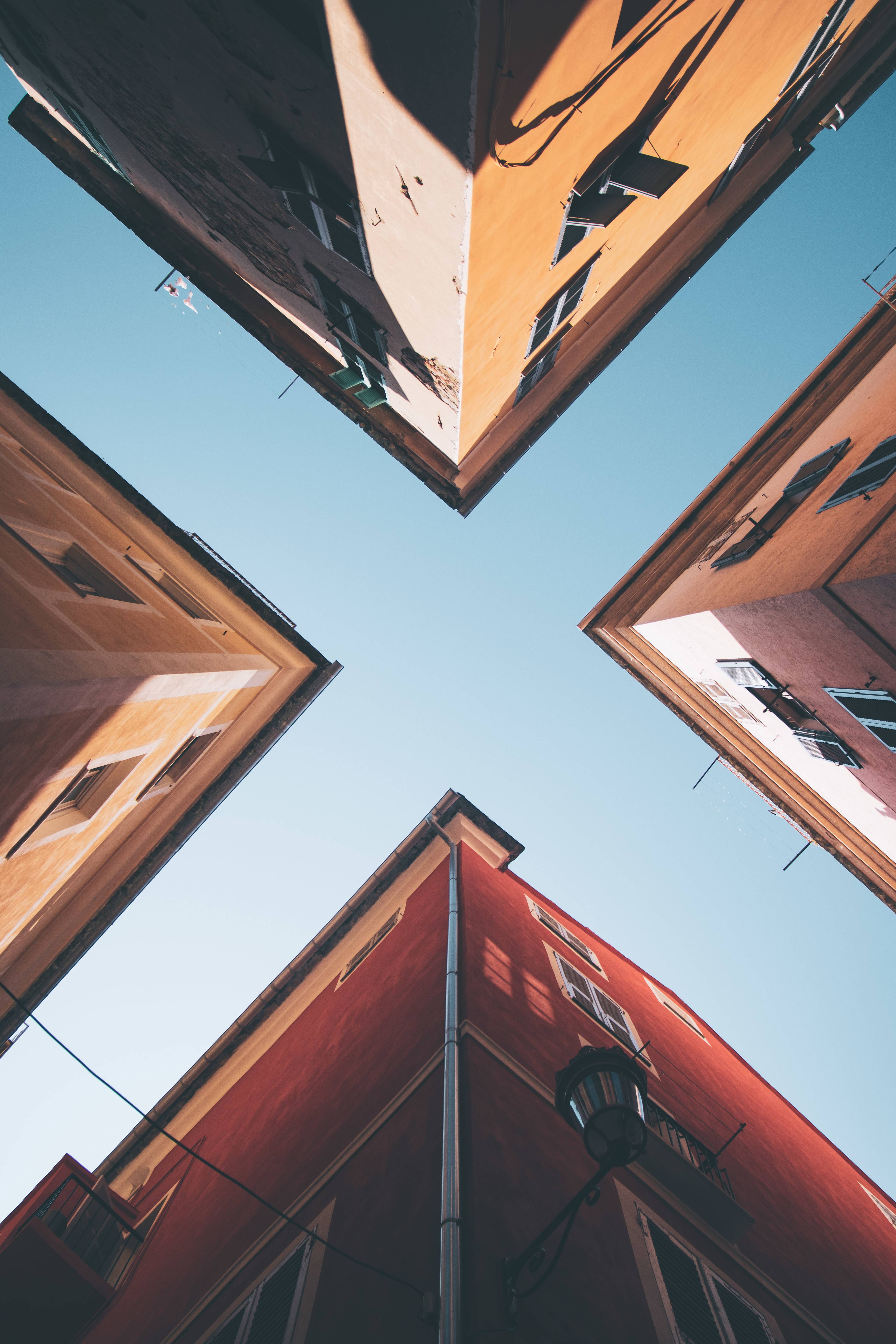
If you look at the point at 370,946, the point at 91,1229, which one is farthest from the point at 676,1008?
the point at 91,1229

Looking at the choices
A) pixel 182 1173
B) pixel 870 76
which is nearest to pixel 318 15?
pixel 870 76

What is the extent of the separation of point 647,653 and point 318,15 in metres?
11.0

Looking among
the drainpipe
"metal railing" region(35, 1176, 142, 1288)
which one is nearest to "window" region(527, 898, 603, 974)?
the drainpipe

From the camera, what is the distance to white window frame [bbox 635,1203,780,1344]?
4906 millimetres

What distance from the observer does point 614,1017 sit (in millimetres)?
10109

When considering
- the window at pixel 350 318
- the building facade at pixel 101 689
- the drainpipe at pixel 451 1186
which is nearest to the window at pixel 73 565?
the building facade at pixel 101 689

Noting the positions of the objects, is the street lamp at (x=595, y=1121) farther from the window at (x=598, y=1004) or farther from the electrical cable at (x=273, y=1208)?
the window at (x=598, y=1004)

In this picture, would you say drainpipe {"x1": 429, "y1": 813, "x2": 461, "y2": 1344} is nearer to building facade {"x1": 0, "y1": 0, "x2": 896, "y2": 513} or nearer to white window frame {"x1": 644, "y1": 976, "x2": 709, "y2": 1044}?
building facade {"x1": 0, "y1": 0, "x2": 896, "y2": 513}

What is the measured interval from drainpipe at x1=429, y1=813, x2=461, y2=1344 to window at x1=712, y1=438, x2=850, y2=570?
718 cm

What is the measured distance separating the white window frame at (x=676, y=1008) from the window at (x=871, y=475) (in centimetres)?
1243

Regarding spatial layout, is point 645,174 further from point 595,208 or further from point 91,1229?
point 91,1229

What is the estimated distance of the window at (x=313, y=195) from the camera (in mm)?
6367

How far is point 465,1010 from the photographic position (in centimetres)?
656

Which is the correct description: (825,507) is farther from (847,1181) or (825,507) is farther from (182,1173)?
(182,1173)
